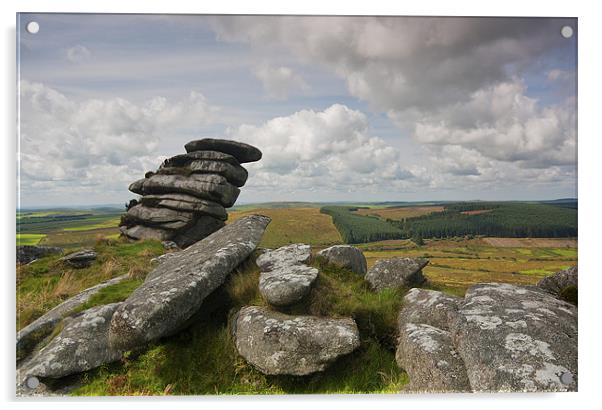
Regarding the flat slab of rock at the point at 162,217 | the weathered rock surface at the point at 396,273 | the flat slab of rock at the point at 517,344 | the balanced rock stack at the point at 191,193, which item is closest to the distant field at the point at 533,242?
the weathered rock surface at the point at 396,273

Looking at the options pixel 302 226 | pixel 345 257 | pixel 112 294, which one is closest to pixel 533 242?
pixel 345 257

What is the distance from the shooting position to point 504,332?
616 cm

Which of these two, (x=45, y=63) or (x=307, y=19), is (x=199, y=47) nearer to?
(x=307, y=19)

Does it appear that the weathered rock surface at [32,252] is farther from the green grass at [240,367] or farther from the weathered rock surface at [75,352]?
the green grass at [240,367]

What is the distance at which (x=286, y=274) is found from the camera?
733 cm

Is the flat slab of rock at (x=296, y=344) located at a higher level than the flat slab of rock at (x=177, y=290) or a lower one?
lower

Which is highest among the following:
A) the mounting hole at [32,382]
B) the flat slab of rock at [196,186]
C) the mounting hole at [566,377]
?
the flat slab of rock at [196,186]

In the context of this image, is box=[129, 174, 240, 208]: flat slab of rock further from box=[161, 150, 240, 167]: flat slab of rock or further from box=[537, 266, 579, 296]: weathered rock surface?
box=[537, 266, 579, 296]: weathered rock surface

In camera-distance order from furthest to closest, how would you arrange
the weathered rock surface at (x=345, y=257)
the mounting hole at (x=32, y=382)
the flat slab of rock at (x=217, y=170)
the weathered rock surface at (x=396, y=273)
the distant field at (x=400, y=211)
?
the flat slab of rock at (x=217, y=170)
the distant field at (x=400, y=211)
the weathered rock surface at (x=345, y=257)
the weathered rock surface at (x=396, y=273)
the mounting hole at (x=32, y=382)

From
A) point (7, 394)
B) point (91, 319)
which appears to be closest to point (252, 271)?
point (91, 319)

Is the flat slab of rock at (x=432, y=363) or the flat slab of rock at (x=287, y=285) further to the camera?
the flat slab of rock at (x=287, y=285)

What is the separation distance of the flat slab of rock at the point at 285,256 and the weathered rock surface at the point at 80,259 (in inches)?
271

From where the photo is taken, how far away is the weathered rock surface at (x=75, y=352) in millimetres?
6637

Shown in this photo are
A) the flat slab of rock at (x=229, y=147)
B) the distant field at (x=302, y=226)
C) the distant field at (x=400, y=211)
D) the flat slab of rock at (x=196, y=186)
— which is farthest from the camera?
the flat slab of rock at (x=196, y=186)
